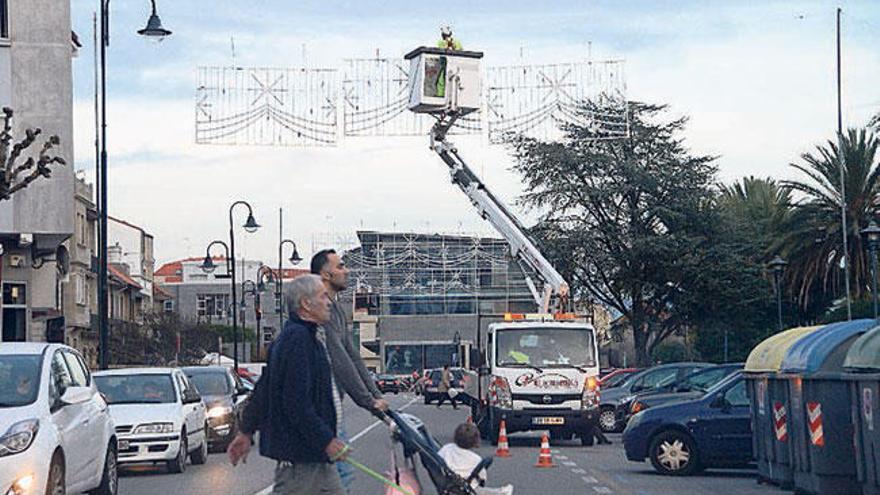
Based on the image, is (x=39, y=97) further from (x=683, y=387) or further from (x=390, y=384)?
(x=390, y=384)

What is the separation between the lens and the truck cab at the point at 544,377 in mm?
27281

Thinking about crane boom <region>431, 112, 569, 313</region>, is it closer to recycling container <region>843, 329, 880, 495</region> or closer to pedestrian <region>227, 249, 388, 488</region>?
recycling container <region>843, 329, 880, 495</region>

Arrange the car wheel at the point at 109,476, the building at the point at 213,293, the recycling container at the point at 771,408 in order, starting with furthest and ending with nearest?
the building at the point at 213,293
the recycling container at the point at 771,408
the car wheel at the point at 109,476

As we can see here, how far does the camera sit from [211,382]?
28.2m

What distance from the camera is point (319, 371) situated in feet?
26.1

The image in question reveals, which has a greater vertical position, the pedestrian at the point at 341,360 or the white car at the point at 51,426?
the pedestrian at the point at 341,360

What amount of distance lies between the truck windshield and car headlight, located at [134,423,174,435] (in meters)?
8.64

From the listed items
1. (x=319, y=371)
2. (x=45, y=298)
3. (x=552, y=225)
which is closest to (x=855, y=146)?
(x=552, y=225)

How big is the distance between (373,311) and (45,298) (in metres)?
53.2

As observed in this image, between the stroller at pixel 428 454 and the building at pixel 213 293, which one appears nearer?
the stroller at pixel 428 454

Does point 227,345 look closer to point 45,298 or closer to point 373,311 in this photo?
point 373,311

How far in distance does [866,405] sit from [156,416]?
11161 mm

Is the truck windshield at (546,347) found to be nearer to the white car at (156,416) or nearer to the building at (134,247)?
the white car at (156,416)

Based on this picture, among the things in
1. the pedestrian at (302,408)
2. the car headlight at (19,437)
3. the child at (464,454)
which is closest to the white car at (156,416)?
the car headlight at (19,437)
